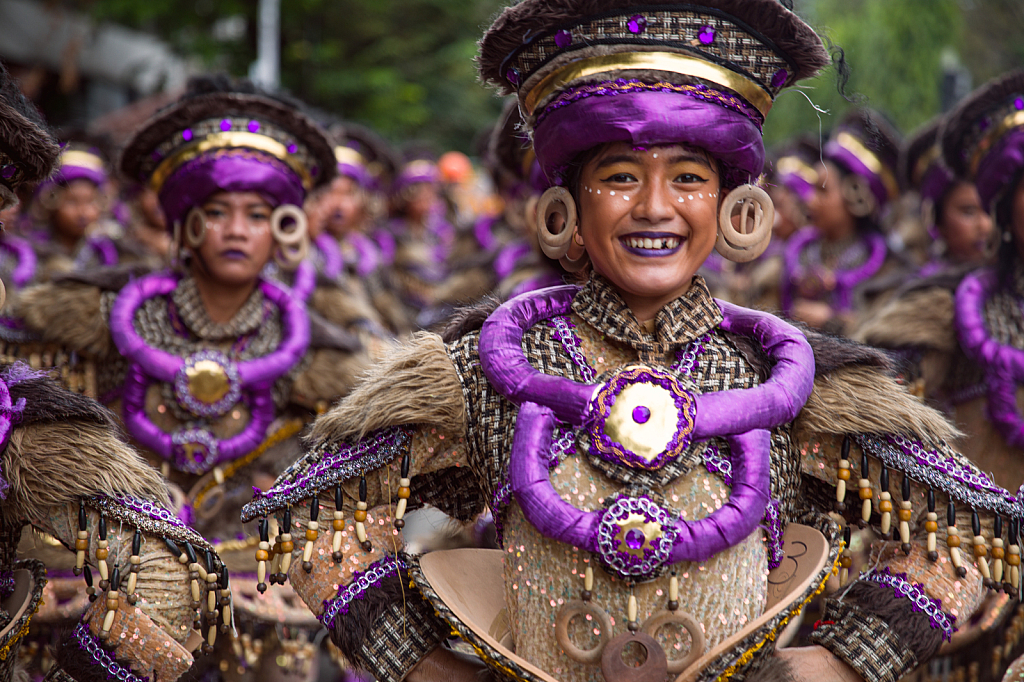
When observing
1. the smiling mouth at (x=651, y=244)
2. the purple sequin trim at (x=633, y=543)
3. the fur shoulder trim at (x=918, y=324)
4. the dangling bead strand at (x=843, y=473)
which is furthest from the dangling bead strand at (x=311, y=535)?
the fur shoulder trim at (x=918, y=324)

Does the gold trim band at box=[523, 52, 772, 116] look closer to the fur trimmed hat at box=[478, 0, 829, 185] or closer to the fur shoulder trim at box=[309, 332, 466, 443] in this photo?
the fur trimmed hat at box=[478, 0, 829, 185]

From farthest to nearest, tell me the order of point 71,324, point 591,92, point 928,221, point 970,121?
point 928,221
point 71,324
point 970,121
point 591,92

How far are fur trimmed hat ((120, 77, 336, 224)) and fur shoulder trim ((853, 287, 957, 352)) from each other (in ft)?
7.52

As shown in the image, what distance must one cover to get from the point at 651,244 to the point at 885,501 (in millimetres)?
774

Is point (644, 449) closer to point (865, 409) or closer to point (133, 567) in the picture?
point (865, 409)

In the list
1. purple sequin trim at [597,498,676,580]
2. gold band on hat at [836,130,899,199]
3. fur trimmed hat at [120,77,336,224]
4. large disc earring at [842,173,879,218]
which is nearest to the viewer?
purple sequin trim at [597,498,676,580]

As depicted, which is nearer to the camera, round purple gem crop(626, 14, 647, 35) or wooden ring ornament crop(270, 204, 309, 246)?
round purple gem crop(626, 14, 647, 35)

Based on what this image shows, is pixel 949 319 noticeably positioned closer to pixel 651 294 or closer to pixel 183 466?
pixel 651 294

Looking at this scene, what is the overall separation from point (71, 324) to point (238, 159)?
0.94m

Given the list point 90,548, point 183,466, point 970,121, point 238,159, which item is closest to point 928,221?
point 970,121

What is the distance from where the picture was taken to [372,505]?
247cm

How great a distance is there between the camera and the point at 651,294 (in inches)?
93.7

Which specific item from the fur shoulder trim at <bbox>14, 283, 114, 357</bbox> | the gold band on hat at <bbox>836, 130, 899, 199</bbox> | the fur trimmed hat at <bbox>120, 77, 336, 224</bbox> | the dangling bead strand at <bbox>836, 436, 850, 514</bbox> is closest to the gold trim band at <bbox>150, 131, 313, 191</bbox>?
the fur trimmed hat at <bbox>120, 77, 336, 224</bbox>

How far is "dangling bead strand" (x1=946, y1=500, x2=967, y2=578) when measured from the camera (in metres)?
2.34
